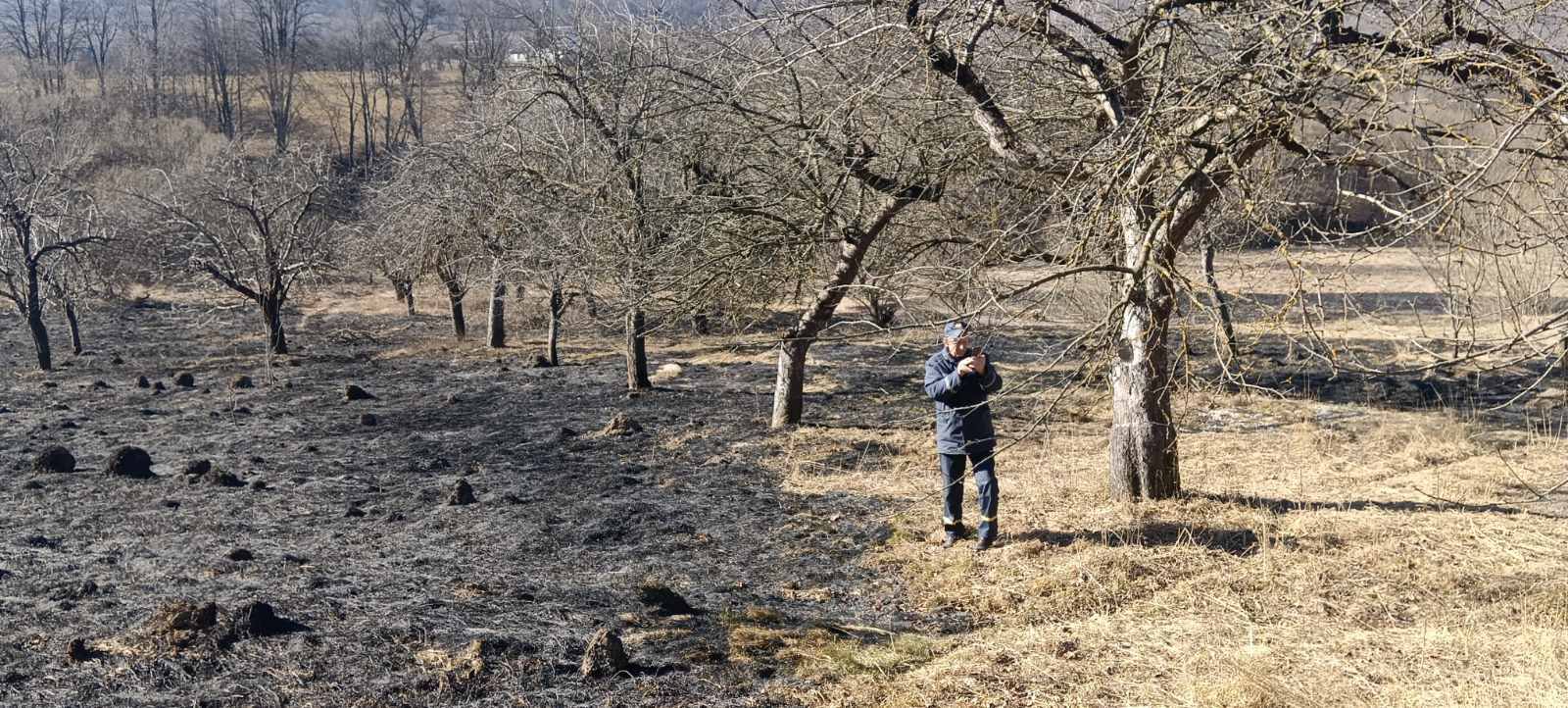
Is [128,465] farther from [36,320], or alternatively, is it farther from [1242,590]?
[1242,590]

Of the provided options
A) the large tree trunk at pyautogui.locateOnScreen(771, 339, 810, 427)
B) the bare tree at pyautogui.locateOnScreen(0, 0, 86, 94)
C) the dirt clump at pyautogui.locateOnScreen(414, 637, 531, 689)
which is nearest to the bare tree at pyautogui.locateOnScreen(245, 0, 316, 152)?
the bare tree at pyautogui.locateOnScreen(0, 0, 86, 94)

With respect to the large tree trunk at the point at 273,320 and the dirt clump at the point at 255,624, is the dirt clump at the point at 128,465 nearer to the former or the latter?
the large tree trunk at the point at 273,320

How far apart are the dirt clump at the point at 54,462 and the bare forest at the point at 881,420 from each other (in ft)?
0.14

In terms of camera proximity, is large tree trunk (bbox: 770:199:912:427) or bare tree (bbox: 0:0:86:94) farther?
bare tree (bbox: 0:0:86:94)

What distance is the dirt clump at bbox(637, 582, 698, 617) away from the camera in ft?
19.3

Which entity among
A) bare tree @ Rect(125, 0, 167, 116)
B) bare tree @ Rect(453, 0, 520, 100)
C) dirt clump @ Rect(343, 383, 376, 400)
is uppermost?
bare tree @ Rect(125, 0, 167, 116)

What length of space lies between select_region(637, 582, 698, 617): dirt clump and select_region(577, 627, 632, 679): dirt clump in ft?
2.67

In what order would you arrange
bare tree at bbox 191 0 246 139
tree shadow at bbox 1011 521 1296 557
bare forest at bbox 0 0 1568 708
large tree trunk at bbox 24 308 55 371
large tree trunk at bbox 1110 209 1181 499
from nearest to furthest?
bare forest at bbox 0 0 1568 708 → tree shadow at bbox 1011 521 1296 557 → large tree trunk at bbox 1110 209 1181 499 → large tree trunk at bbox 24 308 55 371 → bare tree at bbox 191 0 246 139

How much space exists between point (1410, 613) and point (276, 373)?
16071 millimetres

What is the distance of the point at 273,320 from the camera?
17.1m

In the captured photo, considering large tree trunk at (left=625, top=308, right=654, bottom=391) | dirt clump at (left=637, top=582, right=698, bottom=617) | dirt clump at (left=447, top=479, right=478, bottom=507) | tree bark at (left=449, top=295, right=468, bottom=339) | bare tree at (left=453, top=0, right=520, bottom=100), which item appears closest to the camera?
dirt clump at (left=637, top=582, right=698, bottom=617)

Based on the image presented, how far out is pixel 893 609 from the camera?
19.7 ft

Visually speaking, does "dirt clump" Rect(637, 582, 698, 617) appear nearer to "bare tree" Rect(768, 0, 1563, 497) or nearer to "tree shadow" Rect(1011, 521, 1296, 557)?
"tree shadow" Rect(1011, 521, 1296, 557)

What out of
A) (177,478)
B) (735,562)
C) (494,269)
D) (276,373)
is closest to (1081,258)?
(735,562)
